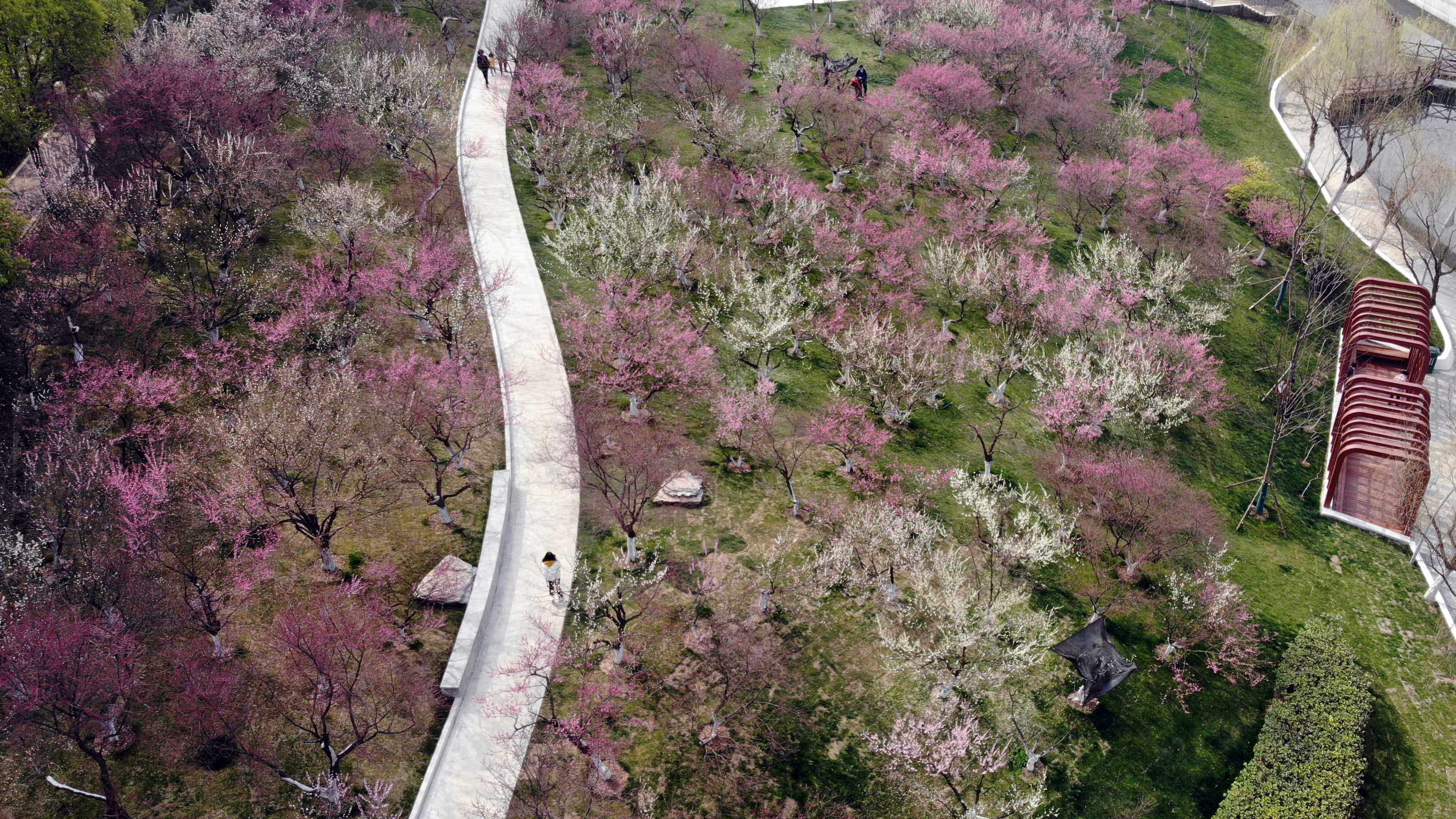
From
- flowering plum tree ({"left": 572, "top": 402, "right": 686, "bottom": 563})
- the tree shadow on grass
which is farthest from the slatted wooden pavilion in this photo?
flowering plum tree ({"left": 572, "top": 402, "right": 686, "bottom": 563})

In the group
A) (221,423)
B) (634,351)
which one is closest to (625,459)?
(634,351)

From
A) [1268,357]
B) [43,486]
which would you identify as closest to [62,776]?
[43,486]

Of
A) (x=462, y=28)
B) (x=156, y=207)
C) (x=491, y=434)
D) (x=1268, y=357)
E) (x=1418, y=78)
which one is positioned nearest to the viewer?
(x=491, y=434)

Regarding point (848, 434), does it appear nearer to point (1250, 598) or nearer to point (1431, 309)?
point (1250, 598)

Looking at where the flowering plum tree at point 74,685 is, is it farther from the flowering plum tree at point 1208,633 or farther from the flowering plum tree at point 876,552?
the flowering plum tree at point 1208,633

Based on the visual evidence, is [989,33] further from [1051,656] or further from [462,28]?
[1051,656]

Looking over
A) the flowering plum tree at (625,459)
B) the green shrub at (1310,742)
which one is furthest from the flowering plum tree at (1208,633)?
the flowering plum tree at (625,459)
